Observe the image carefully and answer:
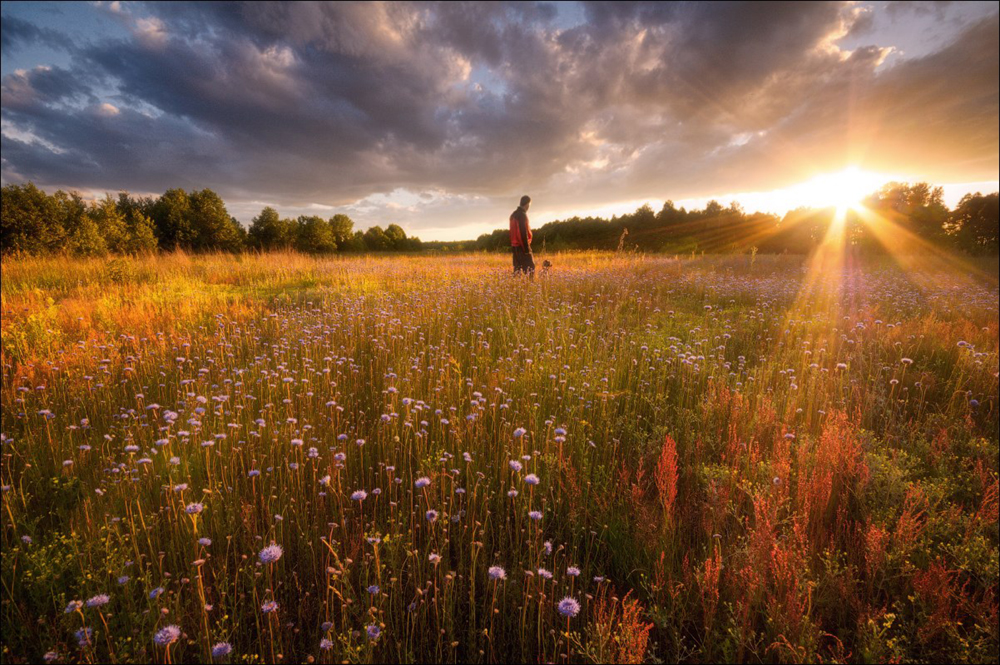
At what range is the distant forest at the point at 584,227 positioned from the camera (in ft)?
75.0

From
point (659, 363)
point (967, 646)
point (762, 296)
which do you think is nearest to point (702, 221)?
point (762, 296)

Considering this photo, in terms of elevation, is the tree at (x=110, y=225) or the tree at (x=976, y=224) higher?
the tree at (x=110, y=225)

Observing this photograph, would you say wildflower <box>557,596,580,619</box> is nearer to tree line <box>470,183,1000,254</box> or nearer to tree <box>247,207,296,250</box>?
tree line <box>470,183,1000,254</box>

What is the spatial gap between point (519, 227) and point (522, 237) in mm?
306

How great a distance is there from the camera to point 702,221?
142ft

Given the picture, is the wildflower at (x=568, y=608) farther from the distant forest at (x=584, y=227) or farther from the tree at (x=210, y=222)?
the tree at (x=210, y=222)

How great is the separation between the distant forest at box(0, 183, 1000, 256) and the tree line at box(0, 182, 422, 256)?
86 mm

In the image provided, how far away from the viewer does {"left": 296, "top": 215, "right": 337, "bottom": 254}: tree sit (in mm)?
57156

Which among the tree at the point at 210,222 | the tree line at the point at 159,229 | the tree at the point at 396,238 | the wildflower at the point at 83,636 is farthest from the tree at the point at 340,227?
the wildflower at the point at 83,636

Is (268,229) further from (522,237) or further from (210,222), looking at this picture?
(522,237)

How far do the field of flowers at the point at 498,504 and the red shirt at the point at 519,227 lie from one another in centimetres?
618

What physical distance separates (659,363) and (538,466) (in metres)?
2.58

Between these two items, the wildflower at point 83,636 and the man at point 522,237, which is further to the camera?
the man at point 522,237

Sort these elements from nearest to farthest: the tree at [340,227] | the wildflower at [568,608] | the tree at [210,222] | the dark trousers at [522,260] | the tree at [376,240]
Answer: the wildflower at [568,608], the dark trousers at [522,260], the tree at [210,222], the tree at [340,227], the tree at [376,240]
